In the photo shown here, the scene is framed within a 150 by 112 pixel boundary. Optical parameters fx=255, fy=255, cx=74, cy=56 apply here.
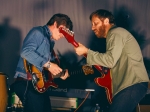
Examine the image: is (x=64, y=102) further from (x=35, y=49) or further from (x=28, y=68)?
(x=35, y=49)

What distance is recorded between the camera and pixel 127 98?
2.15 meters

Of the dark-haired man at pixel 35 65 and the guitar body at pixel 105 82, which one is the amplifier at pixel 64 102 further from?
the dark-haired man at pixel 35 65

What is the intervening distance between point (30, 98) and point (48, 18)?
8.40 feet

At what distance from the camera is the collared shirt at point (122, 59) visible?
2.20 metres

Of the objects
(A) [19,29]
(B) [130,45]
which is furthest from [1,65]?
(B) [130,45]

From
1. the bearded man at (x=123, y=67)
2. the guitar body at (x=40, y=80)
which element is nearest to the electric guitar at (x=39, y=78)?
the guitar body at (x=40, y=80)

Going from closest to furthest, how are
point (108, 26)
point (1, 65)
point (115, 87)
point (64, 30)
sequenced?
point (115, 87)
point (108, 26)
point (64, 30)
point (1, 65)

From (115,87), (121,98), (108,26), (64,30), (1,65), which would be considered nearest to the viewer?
(121,98)

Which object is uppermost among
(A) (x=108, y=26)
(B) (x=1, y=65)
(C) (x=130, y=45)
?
(A) (x=108, y=26)

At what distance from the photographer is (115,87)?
2.32m

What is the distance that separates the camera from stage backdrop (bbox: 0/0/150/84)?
15.6 feet

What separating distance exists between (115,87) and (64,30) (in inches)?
33.9

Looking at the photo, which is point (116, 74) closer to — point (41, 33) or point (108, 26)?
point (108, 26)

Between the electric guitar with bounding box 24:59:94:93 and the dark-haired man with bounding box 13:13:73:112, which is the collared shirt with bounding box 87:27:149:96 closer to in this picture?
the dark-haired man with bounding box 13:13:73:112
